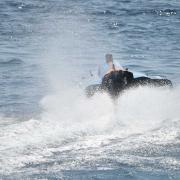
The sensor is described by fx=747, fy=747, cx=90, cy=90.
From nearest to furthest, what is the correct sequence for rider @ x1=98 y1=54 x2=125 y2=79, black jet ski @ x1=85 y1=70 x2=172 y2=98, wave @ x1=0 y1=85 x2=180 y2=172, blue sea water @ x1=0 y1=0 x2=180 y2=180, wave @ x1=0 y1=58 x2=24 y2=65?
Result: 1. blue sea water @ x1=0 y1=0 x2=180 y2=180
2. wave @ x1=0 y1=85 x2=180 y2=172
3. black jet ski @ x1=85 y1=70 x2=172 y2=98
4. rider @ x1=98 y1=54 x2=125 y2=79
5. wave @ x1=0 y1=58 x2=24 y2=65

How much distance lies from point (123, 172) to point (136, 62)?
14.3 metres

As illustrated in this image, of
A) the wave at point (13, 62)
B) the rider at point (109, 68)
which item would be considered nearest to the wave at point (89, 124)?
the rider at point (109, 68)

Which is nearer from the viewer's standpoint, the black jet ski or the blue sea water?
the blue sea water

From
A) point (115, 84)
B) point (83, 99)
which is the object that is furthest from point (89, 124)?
point (83, 99)

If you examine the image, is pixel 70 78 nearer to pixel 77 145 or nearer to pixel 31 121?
pixel 31 121

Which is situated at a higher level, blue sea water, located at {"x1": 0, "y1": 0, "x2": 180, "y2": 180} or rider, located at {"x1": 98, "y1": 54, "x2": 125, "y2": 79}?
rider, located at {"x1": 98, "y1": 54, "x2": 125, "y2": 79}

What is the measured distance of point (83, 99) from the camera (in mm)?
19406

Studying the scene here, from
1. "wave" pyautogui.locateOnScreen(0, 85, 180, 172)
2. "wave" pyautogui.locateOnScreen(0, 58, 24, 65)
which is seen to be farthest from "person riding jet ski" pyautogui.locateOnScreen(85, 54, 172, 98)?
"wave" pyautogui.locateOnScreen(0, 58, 24, 65)

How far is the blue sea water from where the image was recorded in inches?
531

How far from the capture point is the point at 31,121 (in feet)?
54.4

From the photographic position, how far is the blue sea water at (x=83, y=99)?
1350 centimetres

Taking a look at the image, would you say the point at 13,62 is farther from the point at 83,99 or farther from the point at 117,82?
the point at 117,82

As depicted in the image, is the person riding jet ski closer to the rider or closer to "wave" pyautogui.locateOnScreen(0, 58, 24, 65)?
the rider

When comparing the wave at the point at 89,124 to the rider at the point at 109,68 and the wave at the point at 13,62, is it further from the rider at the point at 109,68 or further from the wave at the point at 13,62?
the wave at the point at 13,62
